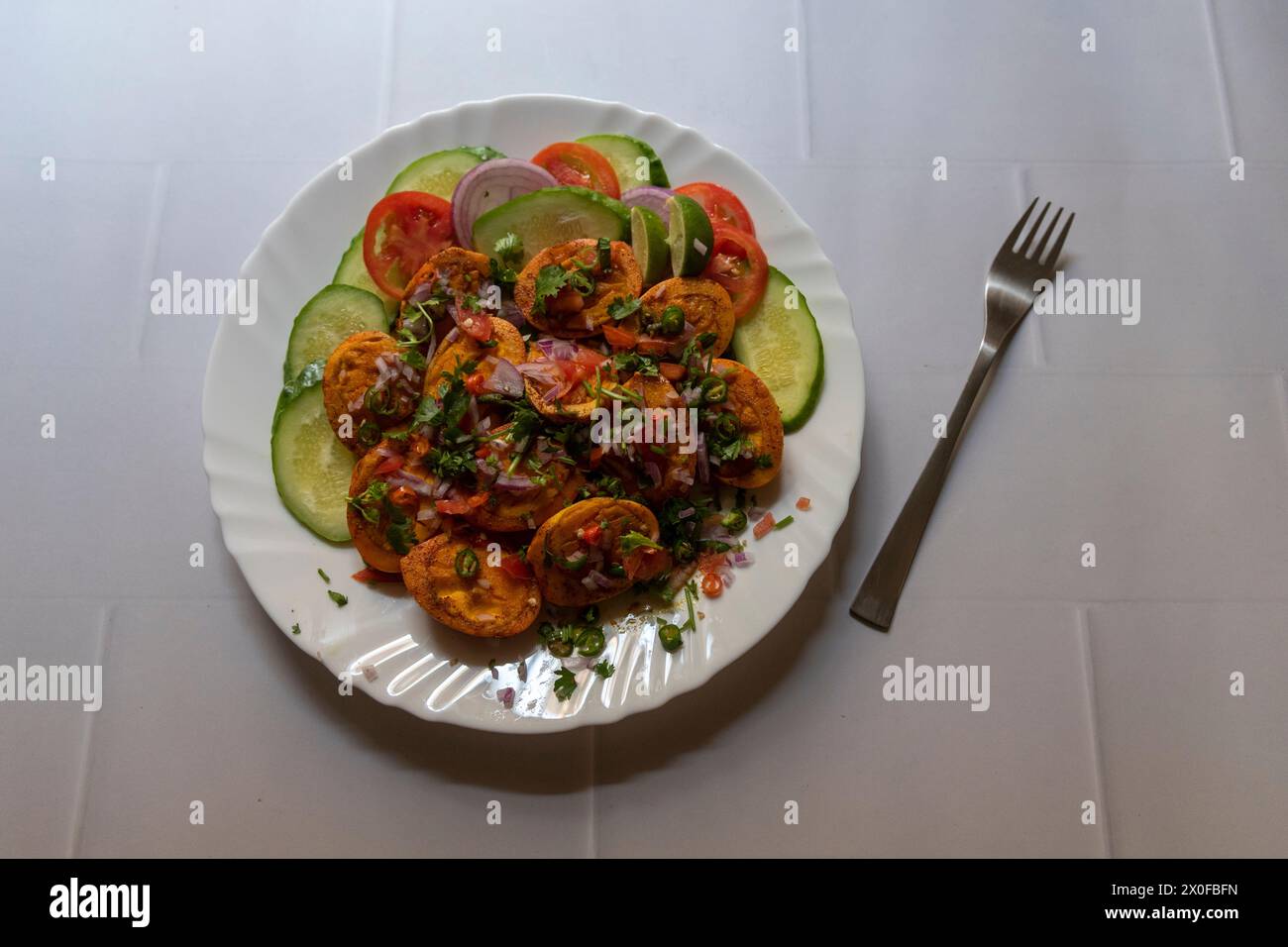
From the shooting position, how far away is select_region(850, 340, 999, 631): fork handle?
96.3 inches

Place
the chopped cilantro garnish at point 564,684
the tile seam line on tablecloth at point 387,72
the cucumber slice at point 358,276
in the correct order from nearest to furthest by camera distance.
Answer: the chopped cilantro garnish at point 564,684 → the cucumber slice at point 358,276 → the tile seam line on tablecloth at point 387,72

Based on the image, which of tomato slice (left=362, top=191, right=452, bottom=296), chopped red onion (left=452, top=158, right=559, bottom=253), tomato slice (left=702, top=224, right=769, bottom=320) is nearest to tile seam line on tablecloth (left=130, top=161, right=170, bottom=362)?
tomato slice (left=362, top=191, right=452, bottom=296)

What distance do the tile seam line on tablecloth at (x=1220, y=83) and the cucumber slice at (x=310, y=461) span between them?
3014mm

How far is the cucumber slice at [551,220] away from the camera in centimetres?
236

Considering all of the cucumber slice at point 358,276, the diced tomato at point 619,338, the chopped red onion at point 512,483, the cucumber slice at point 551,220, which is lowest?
the chopped red onion at point 512,483

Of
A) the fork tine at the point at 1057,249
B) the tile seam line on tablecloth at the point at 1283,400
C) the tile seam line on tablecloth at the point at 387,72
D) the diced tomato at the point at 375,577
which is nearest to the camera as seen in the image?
the diced tomato at the point at 375,577

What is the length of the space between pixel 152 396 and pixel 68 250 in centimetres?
60

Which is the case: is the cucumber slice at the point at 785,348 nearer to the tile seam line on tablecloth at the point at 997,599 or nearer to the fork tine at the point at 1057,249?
the tile seam line on tablecloth at the point at 997,599

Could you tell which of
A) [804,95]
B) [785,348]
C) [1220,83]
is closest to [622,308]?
[785,348]

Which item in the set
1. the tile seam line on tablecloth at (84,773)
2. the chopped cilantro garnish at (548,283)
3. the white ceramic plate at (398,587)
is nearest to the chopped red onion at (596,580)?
the white ceramic plate at (398,587)

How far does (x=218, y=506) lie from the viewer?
7.32 ft

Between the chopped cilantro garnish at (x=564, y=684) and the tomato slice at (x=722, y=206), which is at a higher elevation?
the tomato slice at (x=722, y=206)
